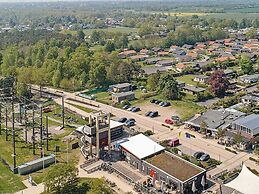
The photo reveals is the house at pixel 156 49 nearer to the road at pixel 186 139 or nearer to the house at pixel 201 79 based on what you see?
the house at pixel 201 79

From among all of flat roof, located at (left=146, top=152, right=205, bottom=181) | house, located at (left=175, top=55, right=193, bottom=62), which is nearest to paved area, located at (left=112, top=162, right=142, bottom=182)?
flat roof, located at (left=146, top=152, right=205, bottom=181)

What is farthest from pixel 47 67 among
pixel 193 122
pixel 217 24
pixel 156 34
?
pixel 217 24

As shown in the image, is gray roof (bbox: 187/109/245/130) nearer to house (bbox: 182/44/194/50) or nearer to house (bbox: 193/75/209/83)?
house (bbox: 193/75/209/83)

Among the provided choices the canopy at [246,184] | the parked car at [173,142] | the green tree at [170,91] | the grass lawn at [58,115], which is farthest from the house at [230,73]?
the canopy at [246,184]

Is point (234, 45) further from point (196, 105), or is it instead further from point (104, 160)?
point (104, 160)

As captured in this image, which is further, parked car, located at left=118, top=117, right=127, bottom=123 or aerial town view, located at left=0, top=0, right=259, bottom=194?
parked car, located at left=118, top=117, right=127, bottom=123

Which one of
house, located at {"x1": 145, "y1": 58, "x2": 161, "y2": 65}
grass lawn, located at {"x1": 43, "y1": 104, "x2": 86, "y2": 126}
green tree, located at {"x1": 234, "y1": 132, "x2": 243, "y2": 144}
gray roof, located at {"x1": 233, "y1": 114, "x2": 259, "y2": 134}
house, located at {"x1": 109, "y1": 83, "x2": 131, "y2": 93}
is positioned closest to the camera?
green tree, located at {"x1": 234, "y1": 132, "x2": 243, "y2": 144}
